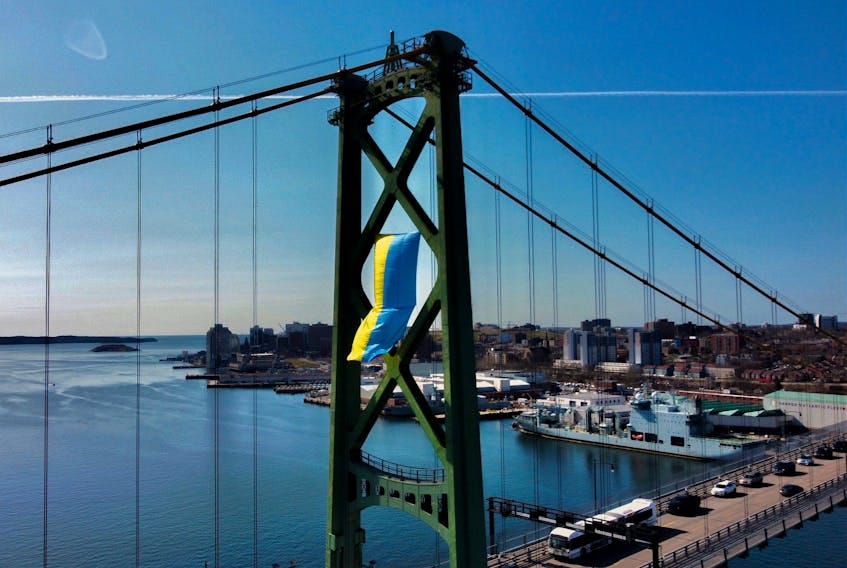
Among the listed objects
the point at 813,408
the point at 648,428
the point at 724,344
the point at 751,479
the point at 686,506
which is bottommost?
the point at 648,428

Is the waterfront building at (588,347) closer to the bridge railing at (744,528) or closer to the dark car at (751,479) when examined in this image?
the dark car at (751,479)

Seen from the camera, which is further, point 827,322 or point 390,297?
point 827,322

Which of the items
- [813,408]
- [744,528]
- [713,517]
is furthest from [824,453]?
[813,408]

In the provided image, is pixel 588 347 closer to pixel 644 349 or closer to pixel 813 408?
pixel 644 349

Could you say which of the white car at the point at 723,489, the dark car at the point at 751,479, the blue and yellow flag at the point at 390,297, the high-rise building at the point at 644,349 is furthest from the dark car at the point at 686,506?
the high-rise building at the point at 644,349

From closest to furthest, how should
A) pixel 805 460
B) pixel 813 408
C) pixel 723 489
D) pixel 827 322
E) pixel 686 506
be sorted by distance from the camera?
pixel 686 506 < pixel 723 489 < pixel 805 460 < pixel 813 408 < pixel 827 322

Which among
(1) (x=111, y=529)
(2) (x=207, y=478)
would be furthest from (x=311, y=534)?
(2) (x=207, y=478)

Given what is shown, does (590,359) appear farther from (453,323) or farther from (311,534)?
(453,323)

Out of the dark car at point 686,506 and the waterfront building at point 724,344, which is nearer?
the dark car at point 686,506
